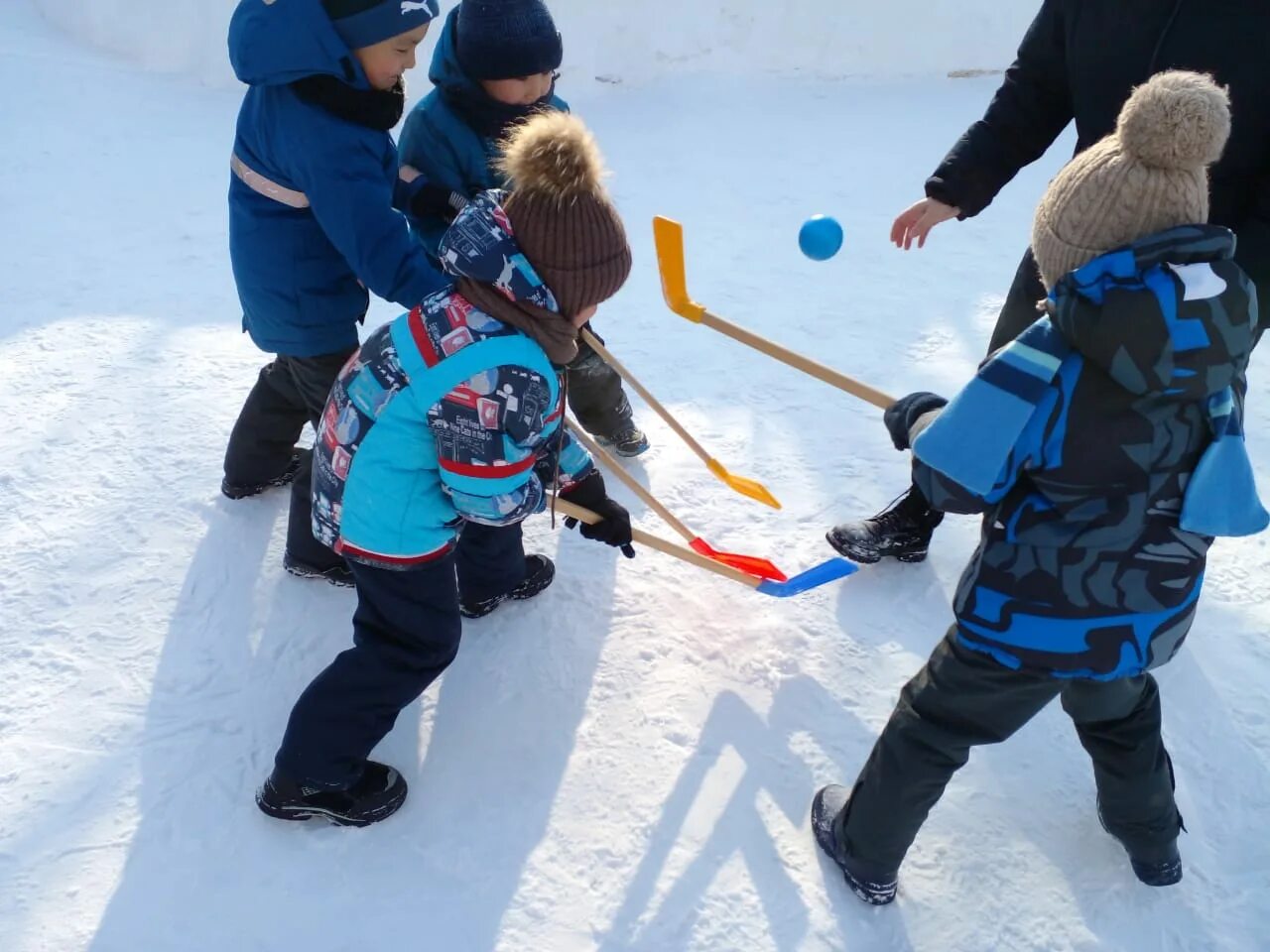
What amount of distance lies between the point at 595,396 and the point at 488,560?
0.65 metres

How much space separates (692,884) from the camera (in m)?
1.74

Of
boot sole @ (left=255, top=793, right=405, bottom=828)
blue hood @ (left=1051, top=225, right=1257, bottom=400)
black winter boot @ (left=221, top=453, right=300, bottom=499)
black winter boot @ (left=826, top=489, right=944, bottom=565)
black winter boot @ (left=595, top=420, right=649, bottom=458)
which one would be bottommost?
boot sole @ (left=255, top=793, right=405, bottom=828)

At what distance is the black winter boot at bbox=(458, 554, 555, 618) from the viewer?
7.32ft

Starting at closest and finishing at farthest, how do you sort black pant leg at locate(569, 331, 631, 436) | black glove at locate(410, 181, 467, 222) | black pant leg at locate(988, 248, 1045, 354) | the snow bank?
black pant leg at locate(988, 248, 1045, 354) < black glove at locate(410, 181, 467, 222) < black pant leg at locate(569, 331, 631, 436) < the snow bank

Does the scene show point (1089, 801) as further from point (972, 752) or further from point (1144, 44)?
point (1144, 44)

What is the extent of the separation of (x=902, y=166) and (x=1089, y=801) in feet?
11.0

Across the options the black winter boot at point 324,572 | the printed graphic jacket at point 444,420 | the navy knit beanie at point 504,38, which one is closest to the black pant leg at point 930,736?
the printed graphic jacket at point 444,420

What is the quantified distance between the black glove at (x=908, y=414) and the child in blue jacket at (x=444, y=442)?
496 millimetres

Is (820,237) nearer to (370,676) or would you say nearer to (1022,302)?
(1022,302)

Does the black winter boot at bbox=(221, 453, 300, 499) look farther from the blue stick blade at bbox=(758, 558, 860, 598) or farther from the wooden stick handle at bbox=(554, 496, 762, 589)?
the blue stick blade at bbox=(758, 558, 860, 598)

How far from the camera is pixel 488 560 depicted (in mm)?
2170

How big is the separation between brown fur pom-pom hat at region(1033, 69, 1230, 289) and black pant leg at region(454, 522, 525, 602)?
4.13ft

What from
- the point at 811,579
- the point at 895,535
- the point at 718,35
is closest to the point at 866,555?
the point at 895,535

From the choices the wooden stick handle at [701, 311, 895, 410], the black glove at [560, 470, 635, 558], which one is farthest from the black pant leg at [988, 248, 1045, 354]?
the black glove at [560, 470, 635, 558]
